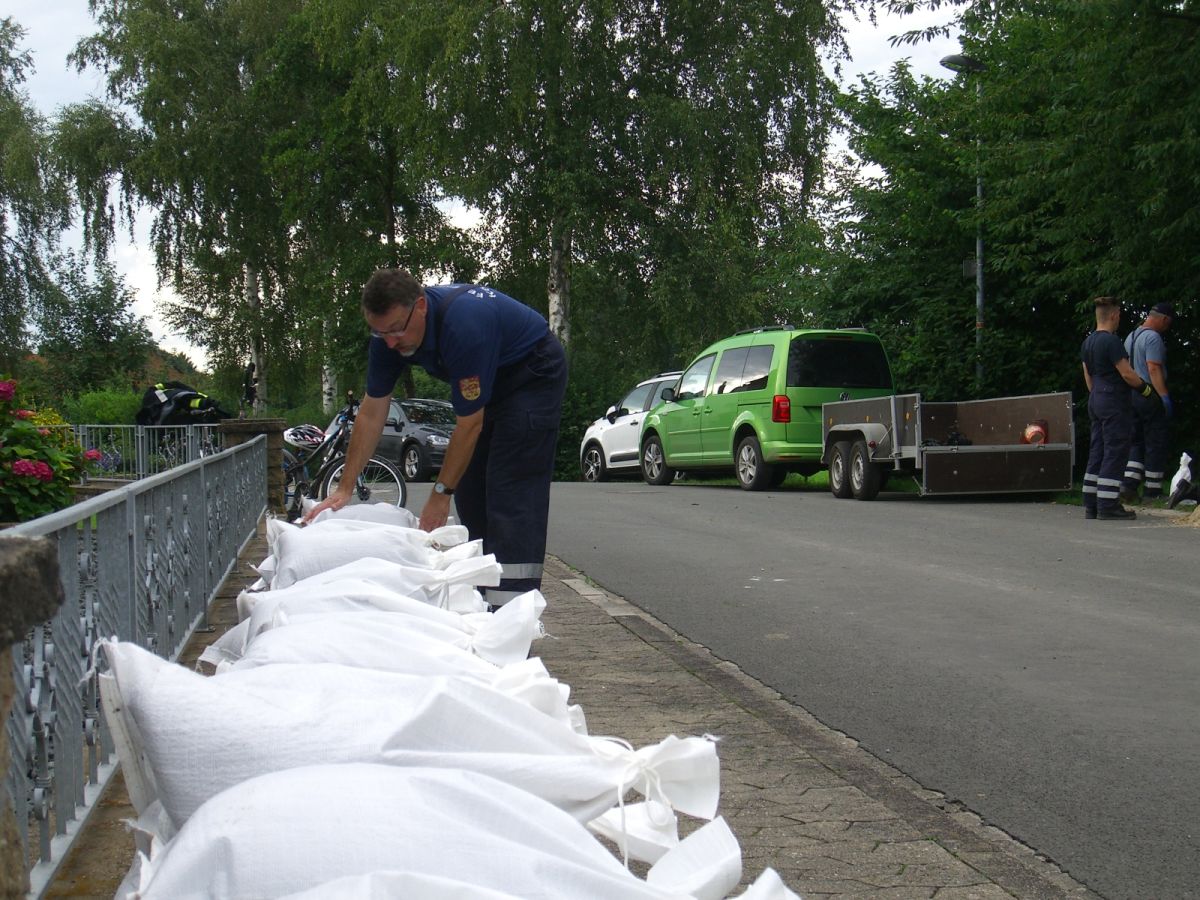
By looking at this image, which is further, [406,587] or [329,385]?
[329,385]

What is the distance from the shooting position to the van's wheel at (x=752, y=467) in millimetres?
18375

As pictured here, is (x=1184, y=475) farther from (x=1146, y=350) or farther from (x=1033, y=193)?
(x=1033, y=193)

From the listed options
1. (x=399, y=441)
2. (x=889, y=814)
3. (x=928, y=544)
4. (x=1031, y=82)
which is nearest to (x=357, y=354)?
(x=399, y=441)

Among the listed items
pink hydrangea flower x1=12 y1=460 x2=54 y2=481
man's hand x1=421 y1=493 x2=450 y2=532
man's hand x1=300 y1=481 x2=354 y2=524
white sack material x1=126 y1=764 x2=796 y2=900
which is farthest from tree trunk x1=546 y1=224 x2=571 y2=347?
white sack material x1=126 y1=764 x2=796 y2=900

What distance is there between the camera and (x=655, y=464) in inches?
841

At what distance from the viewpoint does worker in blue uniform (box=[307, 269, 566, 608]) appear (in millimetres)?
5418

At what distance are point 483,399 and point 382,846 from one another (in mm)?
3640

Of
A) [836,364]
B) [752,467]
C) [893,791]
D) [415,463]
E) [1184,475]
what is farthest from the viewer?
[415,463]

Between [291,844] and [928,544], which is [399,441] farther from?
[291,844]

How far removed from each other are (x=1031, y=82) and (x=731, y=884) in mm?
16090

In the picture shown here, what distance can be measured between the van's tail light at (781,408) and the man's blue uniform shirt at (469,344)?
476 inches

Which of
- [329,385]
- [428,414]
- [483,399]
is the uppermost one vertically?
[329,385]

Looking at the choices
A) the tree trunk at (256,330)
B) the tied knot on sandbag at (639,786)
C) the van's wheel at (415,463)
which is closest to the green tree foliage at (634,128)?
the van's wheel at (415,463)

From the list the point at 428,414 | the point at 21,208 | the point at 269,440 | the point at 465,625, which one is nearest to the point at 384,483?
the point at 269,440
